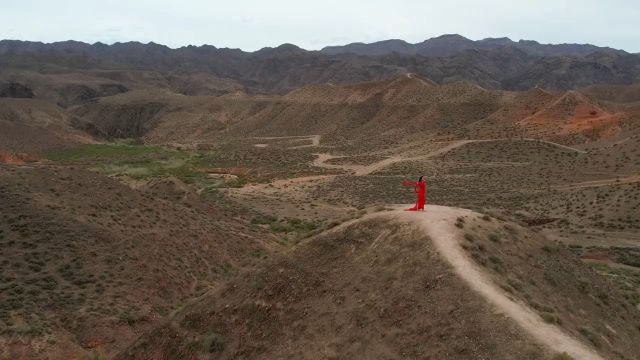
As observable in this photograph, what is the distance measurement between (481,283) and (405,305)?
1.77 metres

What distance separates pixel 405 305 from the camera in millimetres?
13219

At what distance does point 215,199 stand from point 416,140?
40513mm

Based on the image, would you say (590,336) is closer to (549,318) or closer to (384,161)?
(549,318)

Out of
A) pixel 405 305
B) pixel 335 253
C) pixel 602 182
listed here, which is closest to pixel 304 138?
pixel 602 182

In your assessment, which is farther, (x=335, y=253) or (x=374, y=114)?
(x=374, y=114)

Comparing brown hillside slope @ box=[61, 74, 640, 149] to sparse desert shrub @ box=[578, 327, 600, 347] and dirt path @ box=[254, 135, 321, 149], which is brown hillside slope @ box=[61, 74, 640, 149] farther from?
sparse desert shrub @ box=[578, 327, 600, 347]

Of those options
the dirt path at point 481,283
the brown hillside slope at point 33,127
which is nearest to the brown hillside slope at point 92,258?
the dirt path at point 481,283

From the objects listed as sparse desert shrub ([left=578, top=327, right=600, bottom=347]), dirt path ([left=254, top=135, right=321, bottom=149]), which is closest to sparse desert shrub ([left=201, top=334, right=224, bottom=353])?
sparse desert shrub ([left=578, top=327, right=600, bottom=347])

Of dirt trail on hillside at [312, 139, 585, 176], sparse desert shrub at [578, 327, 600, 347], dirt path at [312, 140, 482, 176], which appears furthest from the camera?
dirt path at [312, 140, 482, 176]

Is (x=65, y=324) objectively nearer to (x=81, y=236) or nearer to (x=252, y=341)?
(x=81, y=236)

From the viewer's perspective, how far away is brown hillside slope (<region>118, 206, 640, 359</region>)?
11953 mm

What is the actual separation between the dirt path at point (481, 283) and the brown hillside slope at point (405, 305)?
4 centimetres

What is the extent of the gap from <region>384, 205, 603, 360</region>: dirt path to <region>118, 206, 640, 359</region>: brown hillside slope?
40mm

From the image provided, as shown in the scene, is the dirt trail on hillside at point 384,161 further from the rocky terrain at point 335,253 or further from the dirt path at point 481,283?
the dirt path at point 481,283
